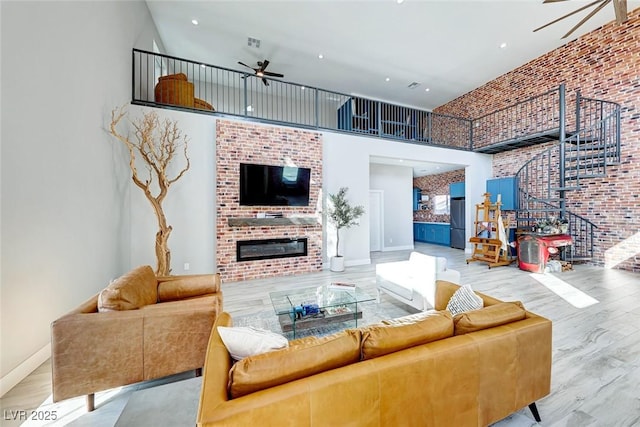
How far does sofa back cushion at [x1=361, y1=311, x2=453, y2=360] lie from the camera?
48.2 inches

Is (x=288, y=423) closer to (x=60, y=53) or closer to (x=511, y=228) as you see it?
(x=60, y=53)

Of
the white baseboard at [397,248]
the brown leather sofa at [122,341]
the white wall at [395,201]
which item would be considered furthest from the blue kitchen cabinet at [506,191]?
the brown leather sofa at [122,341]

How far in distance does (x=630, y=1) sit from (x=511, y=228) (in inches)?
196

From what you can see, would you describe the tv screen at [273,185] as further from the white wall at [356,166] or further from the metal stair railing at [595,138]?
the metal stair railing at [595,138]

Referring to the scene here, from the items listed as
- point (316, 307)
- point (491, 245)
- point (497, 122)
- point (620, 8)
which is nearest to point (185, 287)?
point (316, 307)

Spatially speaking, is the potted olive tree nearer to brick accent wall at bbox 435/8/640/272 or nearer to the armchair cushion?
the armchair cushion

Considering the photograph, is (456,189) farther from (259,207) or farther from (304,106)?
(259,207)

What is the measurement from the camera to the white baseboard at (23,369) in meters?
1.88

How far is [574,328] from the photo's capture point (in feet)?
9.23

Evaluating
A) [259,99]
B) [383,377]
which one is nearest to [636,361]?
[383,377]

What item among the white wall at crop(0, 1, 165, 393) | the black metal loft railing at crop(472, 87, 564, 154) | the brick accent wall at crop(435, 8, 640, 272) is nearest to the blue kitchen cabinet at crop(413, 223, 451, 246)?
the black metal loft railing at crop(472, 87, 564, 154)

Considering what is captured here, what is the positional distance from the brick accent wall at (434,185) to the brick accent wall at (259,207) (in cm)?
584

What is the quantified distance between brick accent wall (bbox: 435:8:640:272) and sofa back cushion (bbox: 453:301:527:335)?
6271 millimetres

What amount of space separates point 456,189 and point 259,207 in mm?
6650
